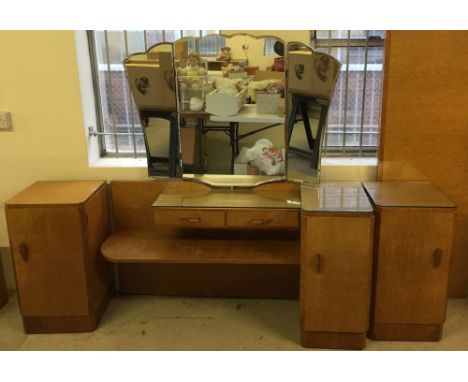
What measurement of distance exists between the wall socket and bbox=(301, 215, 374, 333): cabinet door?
161cm

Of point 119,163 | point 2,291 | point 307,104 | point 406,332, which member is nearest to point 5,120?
point 119,163

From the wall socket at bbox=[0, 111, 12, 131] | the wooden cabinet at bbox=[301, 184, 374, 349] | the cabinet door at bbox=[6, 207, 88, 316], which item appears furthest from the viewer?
the wall socket at bbox=[0, 111, 12, 131]

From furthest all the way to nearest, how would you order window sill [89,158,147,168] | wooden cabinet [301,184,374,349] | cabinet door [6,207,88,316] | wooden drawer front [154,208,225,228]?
window sill [89,158,147,168]
wooden drawer front [154,208,225,228]
cabinet door [6,207,88,316]
wooden cabinet [301,184,374,349]

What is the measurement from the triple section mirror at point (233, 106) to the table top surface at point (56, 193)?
0.36 metres

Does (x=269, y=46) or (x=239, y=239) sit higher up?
(x=269, y=46)

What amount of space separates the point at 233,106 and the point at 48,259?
1.15 m

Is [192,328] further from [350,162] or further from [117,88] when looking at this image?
[117,88]

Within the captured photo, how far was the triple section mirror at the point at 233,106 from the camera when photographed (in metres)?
2.24

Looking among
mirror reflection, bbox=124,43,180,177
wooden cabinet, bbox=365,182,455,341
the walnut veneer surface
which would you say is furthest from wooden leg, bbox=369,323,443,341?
mirror reflection, bbox=124,43,180,177

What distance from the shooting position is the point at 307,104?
2.29 meters

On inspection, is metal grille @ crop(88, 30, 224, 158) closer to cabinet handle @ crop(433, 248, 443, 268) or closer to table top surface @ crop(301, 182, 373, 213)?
table top surface @ crop(301, 182, 373, 213)

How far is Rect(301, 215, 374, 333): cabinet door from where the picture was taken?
203cm

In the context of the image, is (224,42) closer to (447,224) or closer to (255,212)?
(255,212)

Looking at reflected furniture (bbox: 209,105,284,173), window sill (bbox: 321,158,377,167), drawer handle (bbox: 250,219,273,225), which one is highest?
reflected furniture (bbox: 209,105,284,173)
